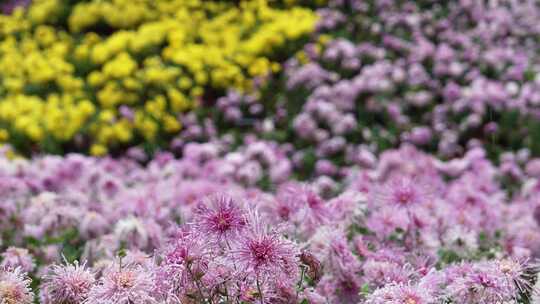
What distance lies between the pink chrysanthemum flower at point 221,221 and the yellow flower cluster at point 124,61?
466cm

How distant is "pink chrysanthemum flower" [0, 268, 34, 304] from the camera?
1528mm

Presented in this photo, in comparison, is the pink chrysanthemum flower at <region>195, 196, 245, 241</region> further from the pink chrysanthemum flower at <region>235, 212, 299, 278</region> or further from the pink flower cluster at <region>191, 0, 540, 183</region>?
the pink flower cluster at <region>191, 0, 540, 183</region>

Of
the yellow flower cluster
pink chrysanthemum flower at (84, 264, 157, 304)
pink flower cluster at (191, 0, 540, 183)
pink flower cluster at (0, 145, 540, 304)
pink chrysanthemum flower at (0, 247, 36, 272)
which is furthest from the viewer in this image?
the yellow flower cluster

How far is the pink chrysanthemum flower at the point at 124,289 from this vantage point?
1393 millimetres

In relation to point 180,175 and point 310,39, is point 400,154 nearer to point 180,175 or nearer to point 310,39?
point 180,175

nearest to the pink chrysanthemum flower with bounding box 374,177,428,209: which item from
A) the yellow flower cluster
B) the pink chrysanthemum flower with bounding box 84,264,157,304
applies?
the pink chrysanthemum flower with bounding box 84,264,157,304

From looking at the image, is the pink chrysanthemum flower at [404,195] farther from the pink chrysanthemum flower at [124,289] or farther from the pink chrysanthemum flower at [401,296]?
the pink chrysanthemum flower at [124,289]

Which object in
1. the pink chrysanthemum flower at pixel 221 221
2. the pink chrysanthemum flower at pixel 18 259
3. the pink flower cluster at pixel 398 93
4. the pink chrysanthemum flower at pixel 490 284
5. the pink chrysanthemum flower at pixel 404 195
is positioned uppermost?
the pink flower cluster at pixel 398 93

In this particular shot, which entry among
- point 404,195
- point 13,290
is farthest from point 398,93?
point 13,290

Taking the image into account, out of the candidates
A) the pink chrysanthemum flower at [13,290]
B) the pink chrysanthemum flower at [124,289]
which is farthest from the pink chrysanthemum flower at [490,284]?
the pink chrysanthemum flower at [13,290]

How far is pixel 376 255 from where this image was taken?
206 cm

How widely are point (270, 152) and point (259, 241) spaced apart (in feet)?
12.1

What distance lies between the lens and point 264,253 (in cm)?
146

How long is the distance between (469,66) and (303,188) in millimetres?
5707
